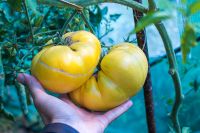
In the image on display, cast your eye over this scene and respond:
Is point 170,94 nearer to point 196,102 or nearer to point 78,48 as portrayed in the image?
point 196,102

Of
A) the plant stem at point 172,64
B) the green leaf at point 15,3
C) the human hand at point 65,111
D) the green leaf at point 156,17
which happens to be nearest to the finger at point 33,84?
the human hand at point 65,111

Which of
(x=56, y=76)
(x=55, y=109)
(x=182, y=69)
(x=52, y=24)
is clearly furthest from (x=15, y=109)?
(x=56, y=76)

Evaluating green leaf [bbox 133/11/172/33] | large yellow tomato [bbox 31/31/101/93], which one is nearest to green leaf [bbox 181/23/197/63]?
green leaf [bbox 133/11/172/33]

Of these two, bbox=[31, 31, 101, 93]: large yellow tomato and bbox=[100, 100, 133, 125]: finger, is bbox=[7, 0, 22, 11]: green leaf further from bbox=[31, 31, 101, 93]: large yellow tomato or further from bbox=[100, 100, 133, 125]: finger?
bbox=[100, 100, 133, 125]: finger

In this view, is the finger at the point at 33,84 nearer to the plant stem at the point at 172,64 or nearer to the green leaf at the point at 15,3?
the green leaf at the point at 15,3

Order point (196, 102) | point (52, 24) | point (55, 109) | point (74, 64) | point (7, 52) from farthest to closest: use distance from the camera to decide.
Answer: point (196, 102) < point (52, 24) < point (7, 52) < point (55, 109) < point (74, 64)

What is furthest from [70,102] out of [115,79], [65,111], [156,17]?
[156,17]
